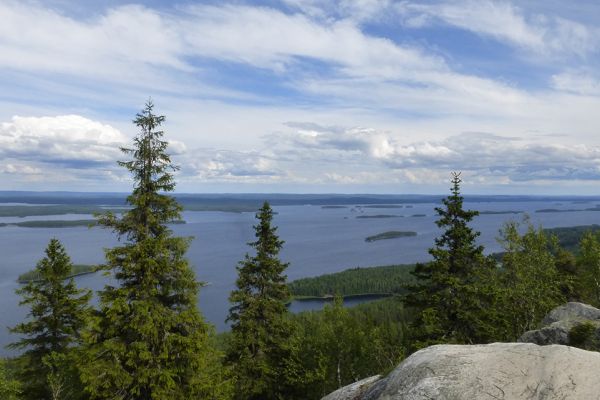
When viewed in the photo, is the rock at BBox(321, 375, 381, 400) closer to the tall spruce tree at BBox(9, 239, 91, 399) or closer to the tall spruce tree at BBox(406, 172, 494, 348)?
the tall spruce tree at BBox(406, 172, 494, 348)

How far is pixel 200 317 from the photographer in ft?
61.5

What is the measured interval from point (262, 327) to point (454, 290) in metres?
12.6

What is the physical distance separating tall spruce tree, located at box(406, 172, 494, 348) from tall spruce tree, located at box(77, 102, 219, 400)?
11.9m

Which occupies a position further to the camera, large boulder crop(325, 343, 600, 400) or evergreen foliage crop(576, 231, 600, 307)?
evergreen foliage crop(576, 231, 600, 307)

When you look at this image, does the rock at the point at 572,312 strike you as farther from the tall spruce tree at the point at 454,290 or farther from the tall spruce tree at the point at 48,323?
the tall spruce tree at the point at 48,323

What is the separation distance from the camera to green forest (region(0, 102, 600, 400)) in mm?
17719

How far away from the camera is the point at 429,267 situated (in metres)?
23.8

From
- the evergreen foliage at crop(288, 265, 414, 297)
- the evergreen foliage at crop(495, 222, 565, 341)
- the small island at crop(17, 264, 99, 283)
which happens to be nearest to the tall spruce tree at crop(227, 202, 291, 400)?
the evergreen foliage at crop(495, 222, 565, 341)

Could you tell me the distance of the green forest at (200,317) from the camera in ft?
58.1

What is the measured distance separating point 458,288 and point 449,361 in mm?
13428

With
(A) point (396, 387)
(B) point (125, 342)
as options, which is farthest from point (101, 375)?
(A) point (396, 387)

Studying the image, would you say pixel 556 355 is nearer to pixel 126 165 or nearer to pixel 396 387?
pixel 396 387

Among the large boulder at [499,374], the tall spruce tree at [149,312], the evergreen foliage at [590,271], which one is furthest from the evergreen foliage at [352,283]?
the large boulder at [499,374]

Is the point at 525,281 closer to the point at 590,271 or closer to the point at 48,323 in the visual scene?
the point at 590,271
